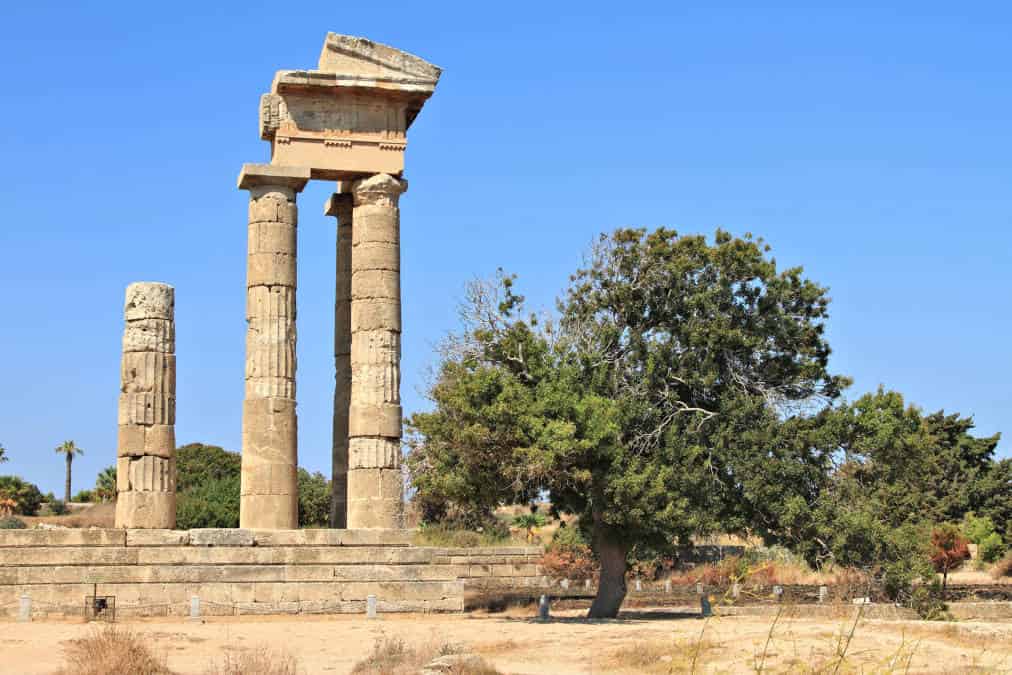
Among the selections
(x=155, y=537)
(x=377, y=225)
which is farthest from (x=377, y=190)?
(x=155, y=537)

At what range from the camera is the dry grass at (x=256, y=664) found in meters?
14.4

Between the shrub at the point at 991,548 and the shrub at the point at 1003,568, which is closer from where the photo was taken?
the shrub at the point at 1003,568

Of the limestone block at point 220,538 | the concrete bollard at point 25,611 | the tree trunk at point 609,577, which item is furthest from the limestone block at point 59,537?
the tree trunk at point 609,577

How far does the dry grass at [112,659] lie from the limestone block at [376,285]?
11.2 m

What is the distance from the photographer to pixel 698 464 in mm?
25984

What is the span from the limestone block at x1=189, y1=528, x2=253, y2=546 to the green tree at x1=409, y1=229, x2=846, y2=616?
3.94m

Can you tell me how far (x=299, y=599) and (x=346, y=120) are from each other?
9.80 m

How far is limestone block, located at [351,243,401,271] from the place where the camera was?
2634cm

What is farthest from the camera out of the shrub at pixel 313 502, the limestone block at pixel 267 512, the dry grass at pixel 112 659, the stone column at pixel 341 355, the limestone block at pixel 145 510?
the shrub at pixel 313 502

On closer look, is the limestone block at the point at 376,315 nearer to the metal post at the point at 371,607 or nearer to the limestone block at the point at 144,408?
the limestone block at the point at 144,408

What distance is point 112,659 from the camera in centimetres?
1459

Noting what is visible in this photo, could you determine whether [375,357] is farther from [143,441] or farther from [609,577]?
[609,577]

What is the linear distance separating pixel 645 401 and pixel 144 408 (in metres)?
10.1

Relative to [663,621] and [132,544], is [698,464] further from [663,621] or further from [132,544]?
[132,544]
